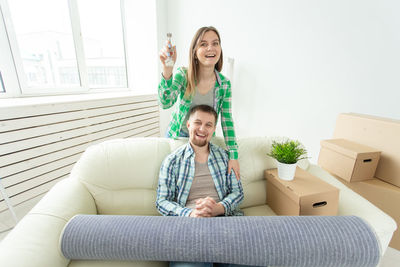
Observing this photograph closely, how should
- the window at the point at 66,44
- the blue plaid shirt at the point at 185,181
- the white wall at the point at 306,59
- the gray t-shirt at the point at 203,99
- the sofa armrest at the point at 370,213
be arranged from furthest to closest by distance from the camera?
the window at the point at 66,44
the white wall at the point at 306,59
the gray t-shirt at the point at 203,99
the blue plaid shirt at the point at 185,181
the sofa armrest at the point at 370,213

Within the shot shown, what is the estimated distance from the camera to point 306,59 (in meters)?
1.74

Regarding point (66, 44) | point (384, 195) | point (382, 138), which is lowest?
point (384, 195)

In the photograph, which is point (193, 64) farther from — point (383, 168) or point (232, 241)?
point (383, 168)

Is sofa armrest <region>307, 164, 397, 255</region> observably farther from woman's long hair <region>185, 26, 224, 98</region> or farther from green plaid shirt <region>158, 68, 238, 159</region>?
woman's long hair <region>185, 26, 224, 98</region>

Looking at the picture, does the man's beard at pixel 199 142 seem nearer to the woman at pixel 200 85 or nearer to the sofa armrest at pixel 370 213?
the woman at pixel 200 85

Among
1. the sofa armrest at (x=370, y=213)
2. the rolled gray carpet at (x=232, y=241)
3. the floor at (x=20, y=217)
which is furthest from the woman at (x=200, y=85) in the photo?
the floor at (x=20, y=217)

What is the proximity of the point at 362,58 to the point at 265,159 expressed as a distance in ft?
3.72

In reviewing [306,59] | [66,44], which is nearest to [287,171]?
[306,59]

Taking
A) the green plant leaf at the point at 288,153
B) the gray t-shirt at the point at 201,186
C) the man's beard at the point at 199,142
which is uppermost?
the man's beard at the point at 199,142

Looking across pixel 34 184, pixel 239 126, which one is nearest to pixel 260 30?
pixel 239 126

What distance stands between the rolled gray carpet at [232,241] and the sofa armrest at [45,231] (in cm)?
6

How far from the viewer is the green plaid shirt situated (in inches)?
40.4

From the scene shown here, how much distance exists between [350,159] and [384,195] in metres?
0.29

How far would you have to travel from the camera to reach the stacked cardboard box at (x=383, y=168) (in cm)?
119
